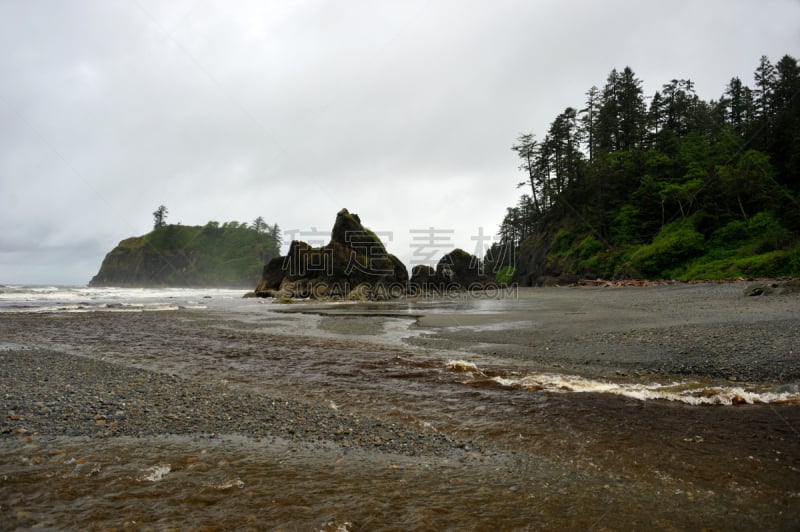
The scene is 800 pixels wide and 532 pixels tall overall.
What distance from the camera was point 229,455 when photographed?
16.1ft

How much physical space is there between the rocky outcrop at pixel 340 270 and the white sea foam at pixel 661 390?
4415 cm

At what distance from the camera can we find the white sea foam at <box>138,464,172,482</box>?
4.19m

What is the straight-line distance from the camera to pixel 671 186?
45188 mm

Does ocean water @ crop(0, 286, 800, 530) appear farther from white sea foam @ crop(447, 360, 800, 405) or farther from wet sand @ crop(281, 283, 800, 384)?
wet sand @ crop(281, 283, 800, 384)

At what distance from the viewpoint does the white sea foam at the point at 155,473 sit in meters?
4.19

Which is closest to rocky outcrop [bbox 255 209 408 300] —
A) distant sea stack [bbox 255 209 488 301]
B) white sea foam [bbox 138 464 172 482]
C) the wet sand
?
distant sea stack [bbox 255 209 488 301]

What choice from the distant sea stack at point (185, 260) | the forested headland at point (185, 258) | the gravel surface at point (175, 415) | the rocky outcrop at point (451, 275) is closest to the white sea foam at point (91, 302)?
the gravel surface at point (175, 415)

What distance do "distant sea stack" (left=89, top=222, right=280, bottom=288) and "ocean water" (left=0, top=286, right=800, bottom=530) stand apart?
517 feet

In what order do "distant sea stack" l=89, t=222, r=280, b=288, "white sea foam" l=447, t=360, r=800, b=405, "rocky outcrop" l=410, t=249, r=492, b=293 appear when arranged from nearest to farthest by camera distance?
1. "white sea foam" l=447, t=360, r=800, b=405
2. "rocky outcrop" l=410, t=249, r=492, b=293
3. "distant sea stack" l=89, t=222, r=280, b=288

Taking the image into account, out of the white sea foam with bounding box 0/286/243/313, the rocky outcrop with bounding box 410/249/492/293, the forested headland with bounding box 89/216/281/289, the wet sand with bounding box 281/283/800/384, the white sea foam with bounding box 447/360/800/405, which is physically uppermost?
the forested headland with bounding box 89/216/281/289

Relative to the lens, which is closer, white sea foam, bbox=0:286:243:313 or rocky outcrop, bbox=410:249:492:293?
white sea foam, bbox=0:286:243:313

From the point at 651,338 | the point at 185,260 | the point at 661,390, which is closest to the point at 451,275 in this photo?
the point at 651,338

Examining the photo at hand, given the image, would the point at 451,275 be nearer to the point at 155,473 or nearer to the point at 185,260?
the point at 155,473

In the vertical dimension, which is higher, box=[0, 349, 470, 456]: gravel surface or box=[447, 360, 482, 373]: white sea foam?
box=[0, 349, 470, 456]: gravel surface
